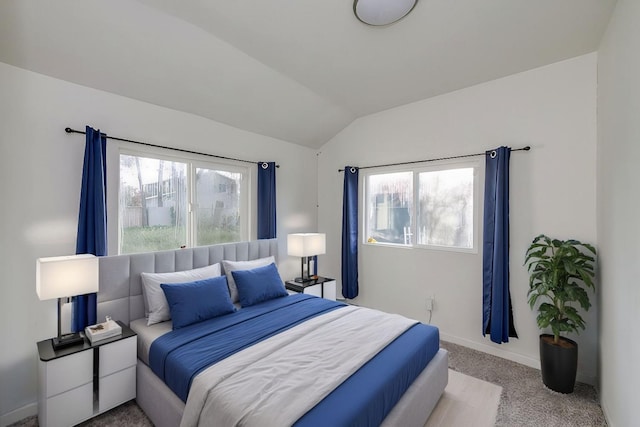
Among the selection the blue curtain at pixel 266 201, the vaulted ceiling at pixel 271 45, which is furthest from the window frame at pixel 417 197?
the blue curtain at pixel 266 201

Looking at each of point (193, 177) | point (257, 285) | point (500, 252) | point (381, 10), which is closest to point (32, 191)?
point (193, 177)

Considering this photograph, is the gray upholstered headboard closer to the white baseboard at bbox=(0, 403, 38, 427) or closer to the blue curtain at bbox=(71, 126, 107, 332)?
the blue curtain at bbox=(71, 126, 107, 332)

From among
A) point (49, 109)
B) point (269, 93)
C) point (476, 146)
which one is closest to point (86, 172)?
point (49, 109)

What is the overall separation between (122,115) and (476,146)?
3.50 meters

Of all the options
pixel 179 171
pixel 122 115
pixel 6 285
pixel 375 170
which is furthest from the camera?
pixel 375 170

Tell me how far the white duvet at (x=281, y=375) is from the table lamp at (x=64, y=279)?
108 centimetres

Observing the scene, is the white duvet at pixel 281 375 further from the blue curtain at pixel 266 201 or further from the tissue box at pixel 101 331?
the blue curtain at pixel 266 201

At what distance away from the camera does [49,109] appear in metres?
2.18

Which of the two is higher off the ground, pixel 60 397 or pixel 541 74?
pixel 541 74

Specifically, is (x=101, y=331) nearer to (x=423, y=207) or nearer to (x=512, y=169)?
(x=423, y=207)

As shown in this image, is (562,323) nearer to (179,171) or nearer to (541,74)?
(541,74)

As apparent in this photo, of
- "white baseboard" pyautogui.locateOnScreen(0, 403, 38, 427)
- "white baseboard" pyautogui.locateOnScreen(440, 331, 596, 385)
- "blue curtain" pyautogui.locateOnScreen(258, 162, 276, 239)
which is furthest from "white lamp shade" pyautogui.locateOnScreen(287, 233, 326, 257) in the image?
"white baseboard" pyautogui.locateOnScreen(0, 403, 38, 427)

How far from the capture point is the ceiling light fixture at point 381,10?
6.25ft

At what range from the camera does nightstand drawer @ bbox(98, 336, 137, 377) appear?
1961 millimetres
